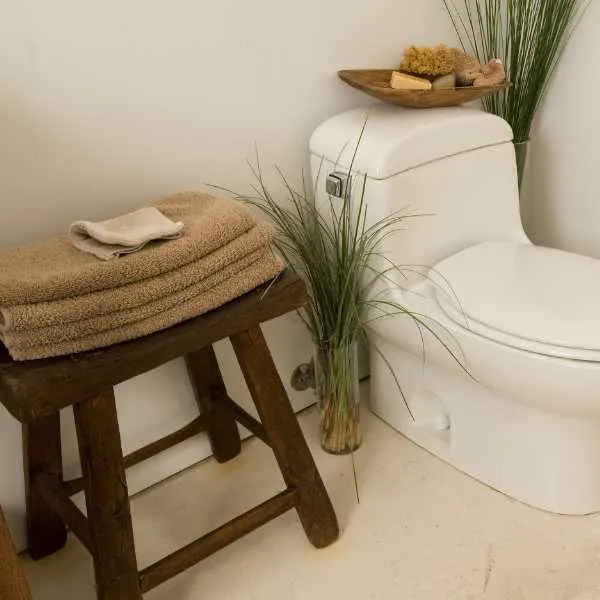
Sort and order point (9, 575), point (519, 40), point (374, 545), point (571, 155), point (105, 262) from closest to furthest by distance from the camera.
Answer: point (9, 575)
point (105, 262)
point (374, 545)
point (519, 40)
point (571, 155)

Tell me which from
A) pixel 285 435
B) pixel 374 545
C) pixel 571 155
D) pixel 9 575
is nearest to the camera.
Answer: pixel 9 575

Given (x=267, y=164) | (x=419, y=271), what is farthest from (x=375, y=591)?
(x=267, y=164)

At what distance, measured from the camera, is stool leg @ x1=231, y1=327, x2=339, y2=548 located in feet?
3.86

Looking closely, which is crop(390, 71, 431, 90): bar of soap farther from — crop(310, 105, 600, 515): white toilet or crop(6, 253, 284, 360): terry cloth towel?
crop(6, 253, 284, 360): terry cloth towel

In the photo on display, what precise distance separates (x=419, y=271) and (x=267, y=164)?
38cm

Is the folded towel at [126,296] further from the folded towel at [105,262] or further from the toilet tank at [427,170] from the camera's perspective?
the toilet tank at [427,170]

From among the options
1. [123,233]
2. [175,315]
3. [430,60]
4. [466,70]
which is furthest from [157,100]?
[466,70]

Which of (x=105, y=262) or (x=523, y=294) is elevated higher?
(x=105, y=262)

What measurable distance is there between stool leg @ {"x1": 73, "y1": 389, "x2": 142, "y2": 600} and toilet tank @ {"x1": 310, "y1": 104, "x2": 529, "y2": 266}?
0.67 m

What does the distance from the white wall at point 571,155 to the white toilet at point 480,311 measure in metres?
0.26

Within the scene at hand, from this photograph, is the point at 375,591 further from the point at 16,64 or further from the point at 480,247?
the point at 16,64

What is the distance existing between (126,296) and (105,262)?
6 centimetres

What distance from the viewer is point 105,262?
39.9 inches

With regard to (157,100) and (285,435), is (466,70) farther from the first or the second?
(285,435)
